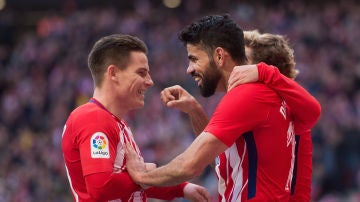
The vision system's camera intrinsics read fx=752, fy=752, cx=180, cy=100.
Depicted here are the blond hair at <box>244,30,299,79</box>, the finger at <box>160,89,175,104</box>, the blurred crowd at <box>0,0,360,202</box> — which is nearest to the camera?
the finger at <box>160,89,175,104</box>

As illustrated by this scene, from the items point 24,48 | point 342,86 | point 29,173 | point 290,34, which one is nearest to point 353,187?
point 342,86

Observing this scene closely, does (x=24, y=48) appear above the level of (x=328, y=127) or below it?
above

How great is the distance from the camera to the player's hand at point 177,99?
16.8ft

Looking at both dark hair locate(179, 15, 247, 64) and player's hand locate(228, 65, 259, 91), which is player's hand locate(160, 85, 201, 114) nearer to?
dark hair locate(179, 15, 247, 64)

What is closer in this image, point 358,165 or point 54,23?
point 358,165

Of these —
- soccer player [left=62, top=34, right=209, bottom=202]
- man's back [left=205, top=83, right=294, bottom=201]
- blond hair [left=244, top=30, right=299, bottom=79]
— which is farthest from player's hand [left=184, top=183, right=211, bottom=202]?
blond hair [left=244, top=30, right=299, bottom=79]

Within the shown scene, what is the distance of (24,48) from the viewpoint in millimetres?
19781

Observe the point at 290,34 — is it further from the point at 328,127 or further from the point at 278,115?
the point at 278,115

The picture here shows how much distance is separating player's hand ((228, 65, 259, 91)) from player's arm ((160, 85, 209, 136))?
644 mm

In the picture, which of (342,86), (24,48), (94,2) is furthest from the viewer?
(94,2)

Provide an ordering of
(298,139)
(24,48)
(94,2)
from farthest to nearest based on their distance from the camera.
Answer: (94,2) < (24,48) < (298,139)

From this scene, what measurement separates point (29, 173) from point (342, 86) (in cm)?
617

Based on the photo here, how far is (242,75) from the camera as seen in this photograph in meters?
4.58

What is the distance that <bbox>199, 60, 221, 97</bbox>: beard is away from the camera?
473 cm
